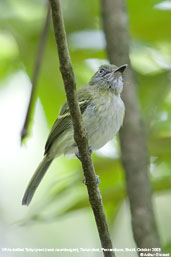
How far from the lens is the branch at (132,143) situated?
2.80 meters

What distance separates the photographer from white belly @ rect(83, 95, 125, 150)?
145 inches

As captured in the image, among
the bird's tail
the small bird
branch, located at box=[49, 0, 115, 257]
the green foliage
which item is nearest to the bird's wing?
the small bird

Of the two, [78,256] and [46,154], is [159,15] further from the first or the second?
[78,256]

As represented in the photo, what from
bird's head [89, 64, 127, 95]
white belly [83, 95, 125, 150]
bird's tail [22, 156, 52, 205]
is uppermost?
bird's head [89, 64, 127, 95]

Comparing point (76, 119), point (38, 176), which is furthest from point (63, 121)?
point (76, 119)

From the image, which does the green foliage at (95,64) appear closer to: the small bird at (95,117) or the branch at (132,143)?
the small bird at (95,117)

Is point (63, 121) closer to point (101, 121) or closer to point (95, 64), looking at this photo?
point (101, 121)

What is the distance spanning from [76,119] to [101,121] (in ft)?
4.46

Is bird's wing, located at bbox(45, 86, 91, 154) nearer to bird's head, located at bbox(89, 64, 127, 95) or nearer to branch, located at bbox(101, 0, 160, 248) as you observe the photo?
bird's head, located at bbox(89, 64, 127, 95)

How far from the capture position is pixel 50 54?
4309 millimetres

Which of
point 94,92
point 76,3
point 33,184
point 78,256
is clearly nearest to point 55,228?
point 33,184

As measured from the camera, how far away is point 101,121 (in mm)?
3740

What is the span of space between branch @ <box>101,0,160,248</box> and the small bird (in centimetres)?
18

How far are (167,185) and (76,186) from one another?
2.59ft
